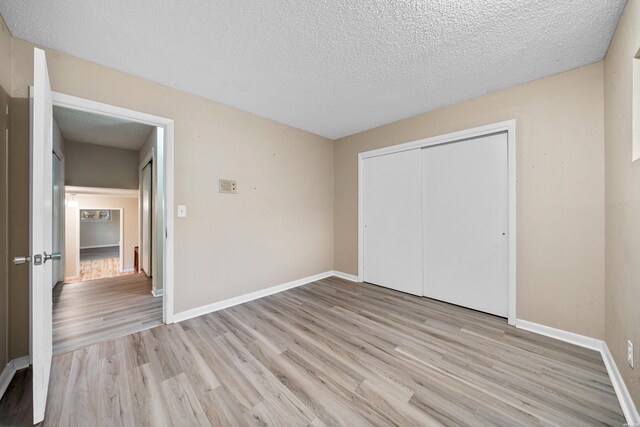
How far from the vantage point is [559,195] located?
2.14 m

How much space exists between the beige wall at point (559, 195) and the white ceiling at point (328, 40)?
0.20m

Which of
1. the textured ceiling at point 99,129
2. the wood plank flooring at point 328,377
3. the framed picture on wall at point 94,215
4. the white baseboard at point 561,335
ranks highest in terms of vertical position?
the textured ceiling at point 99,129

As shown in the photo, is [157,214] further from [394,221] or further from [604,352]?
[604,352]

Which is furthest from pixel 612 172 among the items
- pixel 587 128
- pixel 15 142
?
pixel 15 142

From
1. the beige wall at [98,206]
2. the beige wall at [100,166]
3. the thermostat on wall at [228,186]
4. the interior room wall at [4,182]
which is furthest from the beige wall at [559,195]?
the beige wall at [98,206]

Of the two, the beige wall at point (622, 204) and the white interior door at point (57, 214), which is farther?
the white interior door at point (57, 214)

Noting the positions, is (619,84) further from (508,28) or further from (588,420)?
(588,420)

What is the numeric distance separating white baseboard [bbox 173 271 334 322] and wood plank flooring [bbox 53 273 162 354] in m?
0.24

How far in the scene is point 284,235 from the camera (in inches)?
139

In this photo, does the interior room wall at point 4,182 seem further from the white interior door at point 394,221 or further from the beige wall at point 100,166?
the white interior door at point 394,221

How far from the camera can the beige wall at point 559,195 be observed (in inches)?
78.2

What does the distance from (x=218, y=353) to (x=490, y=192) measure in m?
3.04

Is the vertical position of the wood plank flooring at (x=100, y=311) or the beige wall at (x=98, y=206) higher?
the beige wall at (x=98, y=206)

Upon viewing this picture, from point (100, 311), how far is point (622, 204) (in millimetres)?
4802
